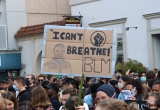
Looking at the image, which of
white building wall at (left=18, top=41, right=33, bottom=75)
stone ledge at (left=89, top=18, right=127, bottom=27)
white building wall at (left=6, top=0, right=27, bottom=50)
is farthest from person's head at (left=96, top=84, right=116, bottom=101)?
white building wall at (left=6, top=0, right=27, bottom=50)

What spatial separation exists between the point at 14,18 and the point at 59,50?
75.1ft

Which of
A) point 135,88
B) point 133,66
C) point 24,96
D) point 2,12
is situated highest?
point 2,12

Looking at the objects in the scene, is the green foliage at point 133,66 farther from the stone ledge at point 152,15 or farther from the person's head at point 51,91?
the person's head at point 51,91

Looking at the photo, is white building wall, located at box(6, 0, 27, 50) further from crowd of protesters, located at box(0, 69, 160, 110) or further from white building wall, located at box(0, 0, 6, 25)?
crowd of protesters, located at box(0, 69, 160, 110)

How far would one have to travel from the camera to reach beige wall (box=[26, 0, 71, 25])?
29.8m

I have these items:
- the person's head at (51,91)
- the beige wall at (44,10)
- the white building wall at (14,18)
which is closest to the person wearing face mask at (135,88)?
the person's head at (51,91)

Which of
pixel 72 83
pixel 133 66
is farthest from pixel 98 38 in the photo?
pixel 133 66

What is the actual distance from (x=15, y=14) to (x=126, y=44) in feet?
30.8

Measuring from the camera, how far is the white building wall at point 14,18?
2888cm

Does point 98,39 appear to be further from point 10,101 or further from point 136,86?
point 136,86

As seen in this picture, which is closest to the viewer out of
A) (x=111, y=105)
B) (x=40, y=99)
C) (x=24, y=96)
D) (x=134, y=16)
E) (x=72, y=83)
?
(x=111, y=105)

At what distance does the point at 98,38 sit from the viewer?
6562 millimetres

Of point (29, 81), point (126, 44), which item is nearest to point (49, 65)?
point (29, 81)

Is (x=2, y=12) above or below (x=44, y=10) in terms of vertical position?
below
